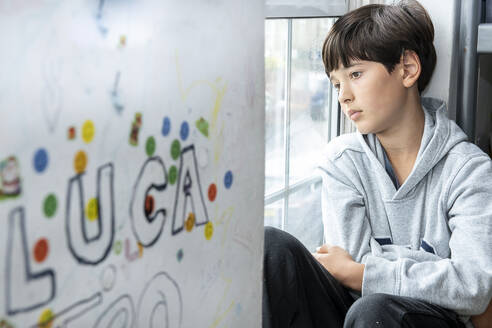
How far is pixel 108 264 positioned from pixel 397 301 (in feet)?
1.99

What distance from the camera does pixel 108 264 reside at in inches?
18.9

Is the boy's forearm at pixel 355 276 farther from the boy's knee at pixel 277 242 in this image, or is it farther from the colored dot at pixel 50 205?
the colored dot at pixel 50 205

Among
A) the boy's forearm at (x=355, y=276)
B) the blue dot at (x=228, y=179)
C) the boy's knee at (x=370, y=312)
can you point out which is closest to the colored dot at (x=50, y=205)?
the blue dot at (x=228, y=179)

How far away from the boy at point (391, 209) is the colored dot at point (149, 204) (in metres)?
0.53

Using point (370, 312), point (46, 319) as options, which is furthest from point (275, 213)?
point (46, 319)

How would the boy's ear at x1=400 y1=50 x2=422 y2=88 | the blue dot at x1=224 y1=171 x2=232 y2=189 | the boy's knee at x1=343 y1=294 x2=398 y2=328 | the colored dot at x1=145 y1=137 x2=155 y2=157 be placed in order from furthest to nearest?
the boy's ear at x1=400 y1=50 x2=422 y2=88 < the boy's knee at x1=343 y1=294 x2=398 y2=328 < the blue dot at x1=224 y1=171 x2=232 y2=189 < the colored dot at x1=145 y1=137 x2=155 y2=157

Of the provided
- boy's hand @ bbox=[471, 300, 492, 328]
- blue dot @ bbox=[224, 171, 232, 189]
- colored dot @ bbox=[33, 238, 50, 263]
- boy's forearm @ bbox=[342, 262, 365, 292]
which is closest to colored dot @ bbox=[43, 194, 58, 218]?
colored dot @ bbox=[33, 238, 50, 263]

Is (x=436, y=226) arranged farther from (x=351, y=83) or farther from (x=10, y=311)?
(x=10, y=311)

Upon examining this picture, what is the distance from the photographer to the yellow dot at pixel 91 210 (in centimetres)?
46

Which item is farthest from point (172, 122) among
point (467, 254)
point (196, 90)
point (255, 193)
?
point (467, 254)

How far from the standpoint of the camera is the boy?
102 cm

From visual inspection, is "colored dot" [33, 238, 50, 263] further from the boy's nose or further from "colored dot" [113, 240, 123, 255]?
the boy's nose

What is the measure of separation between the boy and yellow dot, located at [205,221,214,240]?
428mm

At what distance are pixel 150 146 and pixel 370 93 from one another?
72 centimetres
